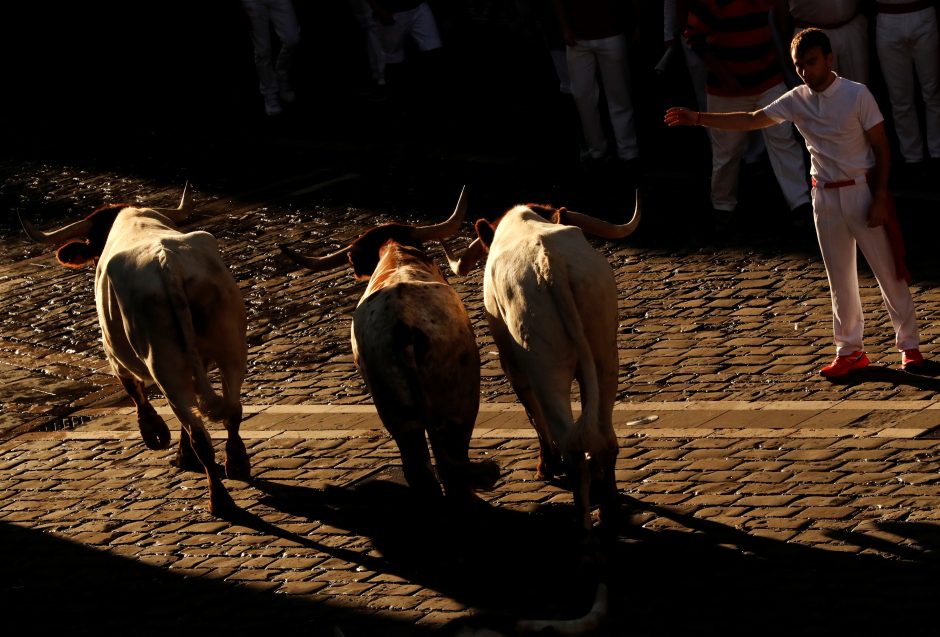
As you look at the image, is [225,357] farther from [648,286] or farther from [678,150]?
[678,150]

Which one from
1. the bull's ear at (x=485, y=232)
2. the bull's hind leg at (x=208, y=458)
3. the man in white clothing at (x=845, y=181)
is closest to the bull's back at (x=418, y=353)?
the bull's ear at (x=485, y=232)

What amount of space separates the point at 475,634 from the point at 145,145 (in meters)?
14.2

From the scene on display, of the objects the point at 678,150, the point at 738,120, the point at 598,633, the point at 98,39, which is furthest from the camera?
the point at 98,39

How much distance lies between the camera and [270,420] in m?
11.5

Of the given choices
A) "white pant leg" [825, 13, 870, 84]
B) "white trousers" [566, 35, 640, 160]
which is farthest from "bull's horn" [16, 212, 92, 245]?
"white pant leg" [825, 13, 870, 84]

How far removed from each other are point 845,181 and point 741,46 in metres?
3.58

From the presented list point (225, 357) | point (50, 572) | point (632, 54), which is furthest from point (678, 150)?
point (50, 572)

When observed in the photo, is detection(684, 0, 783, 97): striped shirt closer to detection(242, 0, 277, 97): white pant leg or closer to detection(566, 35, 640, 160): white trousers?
detection(566, 35, 640, 160): white trousers

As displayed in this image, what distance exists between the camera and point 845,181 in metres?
10.2

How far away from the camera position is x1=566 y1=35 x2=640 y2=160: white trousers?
51.8ft

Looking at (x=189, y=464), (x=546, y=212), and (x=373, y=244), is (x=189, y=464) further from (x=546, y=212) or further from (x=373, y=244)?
(x=546, y=212)

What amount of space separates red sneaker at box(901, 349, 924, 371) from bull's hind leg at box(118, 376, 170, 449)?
4.99m

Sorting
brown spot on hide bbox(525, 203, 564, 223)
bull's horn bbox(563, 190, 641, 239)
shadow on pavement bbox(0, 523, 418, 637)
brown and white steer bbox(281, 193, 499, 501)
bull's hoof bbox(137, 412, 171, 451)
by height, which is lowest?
shadow on pavement bbox(0, 523, 418, 637)

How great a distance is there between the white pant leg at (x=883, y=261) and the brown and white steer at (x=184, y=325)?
393 centimetres
